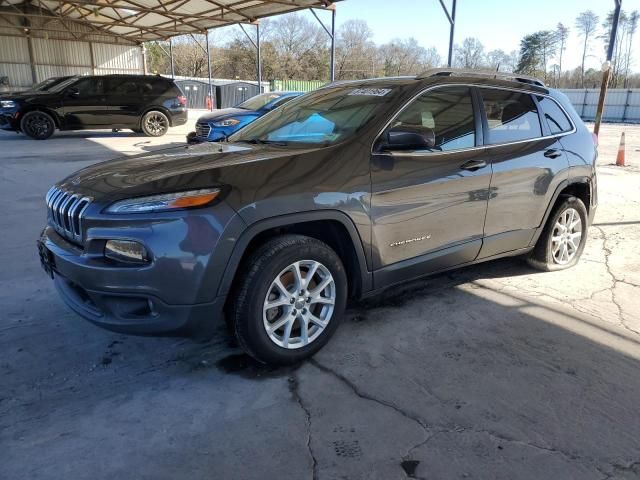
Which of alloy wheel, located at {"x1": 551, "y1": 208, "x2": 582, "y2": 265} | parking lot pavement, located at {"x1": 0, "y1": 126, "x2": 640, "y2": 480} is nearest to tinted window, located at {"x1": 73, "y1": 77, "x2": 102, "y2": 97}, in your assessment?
parking lot pavement, located at {"x1": 0, "y1": 126, "x2": 640, "y2": 480}

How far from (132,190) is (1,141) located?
1450 centimetres

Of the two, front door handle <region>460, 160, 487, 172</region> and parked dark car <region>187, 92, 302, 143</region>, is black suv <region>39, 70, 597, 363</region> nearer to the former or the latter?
front door handle <region>460, 160, 487, 172</region>

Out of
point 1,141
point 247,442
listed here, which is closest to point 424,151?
point 247,442

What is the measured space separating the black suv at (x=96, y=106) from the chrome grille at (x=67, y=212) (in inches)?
505

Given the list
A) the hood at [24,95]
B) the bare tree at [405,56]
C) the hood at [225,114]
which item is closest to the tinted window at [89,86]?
the hood at [24,95]

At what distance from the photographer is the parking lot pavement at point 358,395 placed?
2314 millimetres

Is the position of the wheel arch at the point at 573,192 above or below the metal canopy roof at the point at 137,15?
below

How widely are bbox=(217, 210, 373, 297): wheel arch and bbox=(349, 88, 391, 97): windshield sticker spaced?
108 cm

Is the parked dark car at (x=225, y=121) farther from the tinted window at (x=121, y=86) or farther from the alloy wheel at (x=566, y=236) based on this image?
the alloy wheel at (x=566, y=236)

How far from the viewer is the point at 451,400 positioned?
279cm

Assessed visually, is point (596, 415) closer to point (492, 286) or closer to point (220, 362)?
point (492, 286)

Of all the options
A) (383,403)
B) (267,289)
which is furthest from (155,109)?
(383,403)

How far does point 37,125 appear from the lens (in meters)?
14.4

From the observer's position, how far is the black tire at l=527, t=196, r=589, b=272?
454 cm
